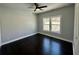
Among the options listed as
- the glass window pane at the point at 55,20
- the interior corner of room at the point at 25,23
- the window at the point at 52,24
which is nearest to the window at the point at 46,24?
the window at the point at 52,24

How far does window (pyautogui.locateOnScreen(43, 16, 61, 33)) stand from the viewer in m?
4.03

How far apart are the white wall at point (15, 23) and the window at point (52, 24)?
1.00m

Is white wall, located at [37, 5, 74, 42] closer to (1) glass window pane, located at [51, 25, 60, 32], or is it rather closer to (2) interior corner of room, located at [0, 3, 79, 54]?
(2) interior corner of room, located at [0, 3, 79, 54]

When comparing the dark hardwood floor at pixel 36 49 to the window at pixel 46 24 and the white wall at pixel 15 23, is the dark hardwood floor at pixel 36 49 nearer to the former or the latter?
the white wall at pixel 15 23

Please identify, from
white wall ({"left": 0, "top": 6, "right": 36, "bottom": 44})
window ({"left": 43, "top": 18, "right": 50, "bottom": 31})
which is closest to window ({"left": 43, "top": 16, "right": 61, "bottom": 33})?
window ({"left": 43, "top": 18, "right": 50, "bottom": 31})

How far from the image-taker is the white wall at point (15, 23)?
120 inches

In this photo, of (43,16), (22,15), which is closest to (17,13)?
(22,15)

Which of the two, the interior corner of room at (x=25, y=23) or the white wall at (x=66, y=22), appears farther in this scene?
the white wall at (x=66, y=22)

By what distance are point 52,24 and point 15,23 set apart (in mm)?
2336

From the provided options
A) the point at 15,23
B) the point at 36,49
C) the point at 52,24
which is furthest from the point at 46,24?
the point at 36,49

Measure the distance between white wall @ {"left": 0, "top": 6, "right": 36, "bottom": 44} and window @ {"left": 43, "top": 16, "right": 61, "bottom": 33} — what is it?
1002 mm

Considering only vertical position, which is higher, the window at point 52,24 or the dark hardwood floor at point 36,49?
the window at point 52,24

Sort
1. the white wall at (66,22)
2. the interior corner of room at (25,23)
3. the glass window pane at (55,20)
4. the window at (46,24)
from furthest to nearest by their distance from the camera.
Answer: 1. the window at (46,24)
2. the glass window pane at (55,20)
3. the white wall at (66,22)
4. the interior corner of room at (25,23)
